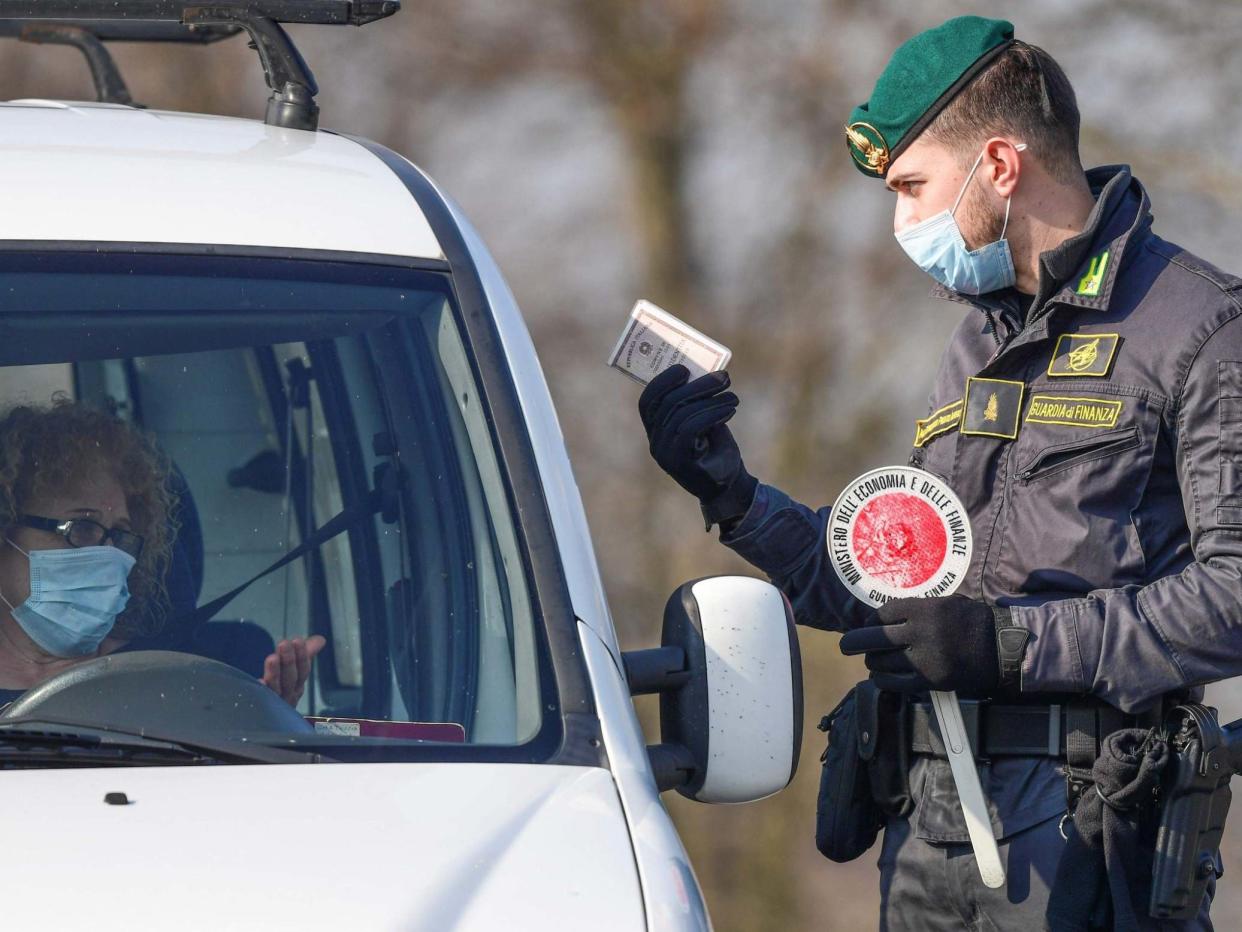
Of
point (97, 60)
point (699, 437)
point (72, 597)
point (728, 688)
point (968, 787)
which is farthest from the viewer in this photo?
point (97, 60)

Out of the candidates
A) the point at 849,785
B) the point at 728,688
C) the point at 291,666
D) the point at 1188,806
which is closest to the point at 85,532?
the point at 291,666

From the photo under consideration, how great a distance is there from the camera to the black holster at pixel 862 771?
3189 mm

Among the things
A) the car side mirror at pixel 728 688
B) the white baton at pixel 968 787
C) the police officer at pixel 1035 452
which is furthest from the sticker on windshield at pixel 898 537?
the car side mirror at pixel 728 688

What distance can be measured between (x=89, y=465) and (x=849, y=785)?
1.37 meters

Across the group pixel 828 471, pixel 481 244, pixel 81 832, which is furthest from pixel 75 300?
pixel 828 471

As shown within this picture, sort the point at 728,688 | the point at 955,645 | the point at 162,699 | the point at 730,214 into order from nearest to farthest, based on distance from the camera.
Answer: the point at 162,699, the point at 728,688, the point at 955,645, the point at 730,214

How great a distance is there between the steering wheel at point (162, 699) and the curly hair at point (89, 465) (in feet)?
0.64

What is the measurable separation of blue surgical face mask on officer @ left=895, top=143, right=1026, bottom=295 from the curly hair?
1280 millimetres

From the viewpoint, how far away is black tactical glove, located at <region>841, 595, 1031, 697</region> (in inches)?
114

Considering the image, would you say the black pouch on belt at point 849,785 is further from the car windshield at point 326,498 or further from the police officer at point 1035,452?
the car windshield at point 326,498

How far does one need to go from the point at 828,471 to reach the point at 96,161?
24.1 ft

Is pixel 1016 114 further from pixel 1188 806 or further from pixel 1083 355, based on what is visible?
pixel 1188 806

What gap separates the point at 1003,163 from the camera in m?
3.13

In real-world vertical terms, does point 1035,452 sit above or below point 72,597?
above
